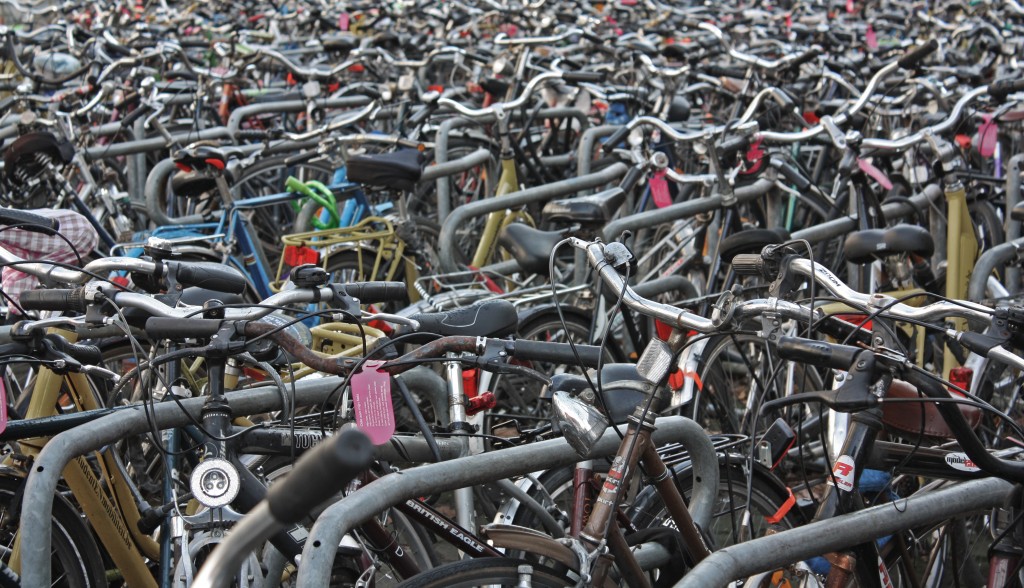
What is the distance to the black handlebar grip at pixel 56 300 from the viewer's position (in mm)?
2689

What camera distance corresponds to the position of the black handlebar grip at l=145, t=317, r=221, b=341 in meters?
2.43

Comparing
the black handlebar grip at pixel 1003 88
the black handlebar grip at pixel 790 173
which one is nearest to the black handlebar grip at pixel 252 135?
the black handlebar grip at pixel 790 173

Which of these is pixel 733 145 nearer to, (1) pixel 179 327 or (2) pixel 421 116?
(2) pixel 421 116

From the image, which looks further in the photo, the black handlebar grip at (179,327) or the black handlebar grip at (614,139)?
the black handlebar grip at (614,139)

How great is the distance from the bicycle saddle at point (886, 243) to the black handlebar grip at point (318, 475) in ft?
8.63

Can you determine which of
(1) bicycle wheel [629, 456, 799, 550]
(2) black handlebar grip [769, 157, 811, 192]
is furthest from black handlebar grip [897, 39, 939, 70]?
(1) bicycle wheel [629, 456, 799, 550]

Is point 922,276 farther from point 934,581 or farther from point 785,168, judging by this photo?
point 934,581

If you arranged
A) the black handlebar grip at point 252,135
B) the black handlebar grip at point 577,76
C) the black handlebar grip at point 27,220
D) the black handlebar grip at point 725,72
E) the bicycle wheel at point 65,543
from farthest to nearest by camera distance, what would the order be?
the black handlebar grip at point 725,72 < the black handlebar grip at point 577,76 < the black handlebar grip at point 252,135 < the black handlebar grip at point 27,220 < the bicycle wheel at point 65,543

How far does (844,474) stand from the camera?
2490 millimetres

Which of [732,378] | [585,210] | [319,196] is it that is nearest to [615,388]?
[585,210]

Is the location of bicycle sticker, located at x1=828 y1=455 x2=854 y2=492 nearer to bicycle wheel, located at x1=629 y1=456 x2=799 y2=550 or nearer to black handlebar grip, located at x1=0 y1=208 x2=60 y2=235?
bicycle wheel, located at x1=629 y1=456 x2=799 y2=550

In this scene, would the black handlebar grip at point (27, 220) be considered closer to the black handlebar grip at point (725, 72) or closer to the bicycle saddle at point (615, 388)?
the bicycle saddle at point (615, 388)

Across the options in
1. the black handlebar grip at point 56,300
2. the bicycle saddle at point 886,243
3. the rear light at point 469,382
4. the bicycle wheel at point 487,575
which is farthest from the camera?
the rear light at point 469,382

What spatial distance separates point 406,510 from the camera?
2631 millimetres
